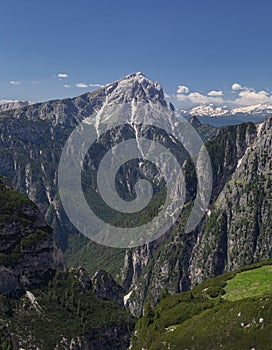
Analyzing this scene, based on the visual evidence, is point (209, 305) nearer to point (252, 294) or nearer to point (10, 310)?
point (252, 294)

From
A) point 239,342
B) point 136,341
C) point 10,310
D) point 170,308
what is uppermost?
point 239,342

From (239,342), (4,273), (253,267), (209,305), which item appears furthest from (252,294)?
(4,273)

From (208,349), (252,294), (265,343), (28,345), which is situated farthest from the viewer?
(28,345)

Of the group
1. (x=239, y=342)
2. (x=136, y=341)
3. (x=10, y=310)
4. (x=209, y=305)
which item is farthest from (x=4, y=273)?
(x=239, y=342)

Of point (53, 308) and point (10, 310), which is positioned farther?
point (53, 308)

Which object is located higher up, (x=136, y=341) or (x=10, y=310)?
(x=136, y=341)

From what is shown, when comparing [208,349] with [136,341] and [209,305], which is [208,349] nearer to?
[209,305]

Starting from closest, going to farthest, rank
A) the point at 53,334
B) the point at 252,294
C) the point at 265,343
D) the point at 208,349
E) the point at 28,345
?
1. the point at 265,343
2. the point at 208,349
3. the point at 252,294
4. the point at 28,345
5. the point at 53,334
